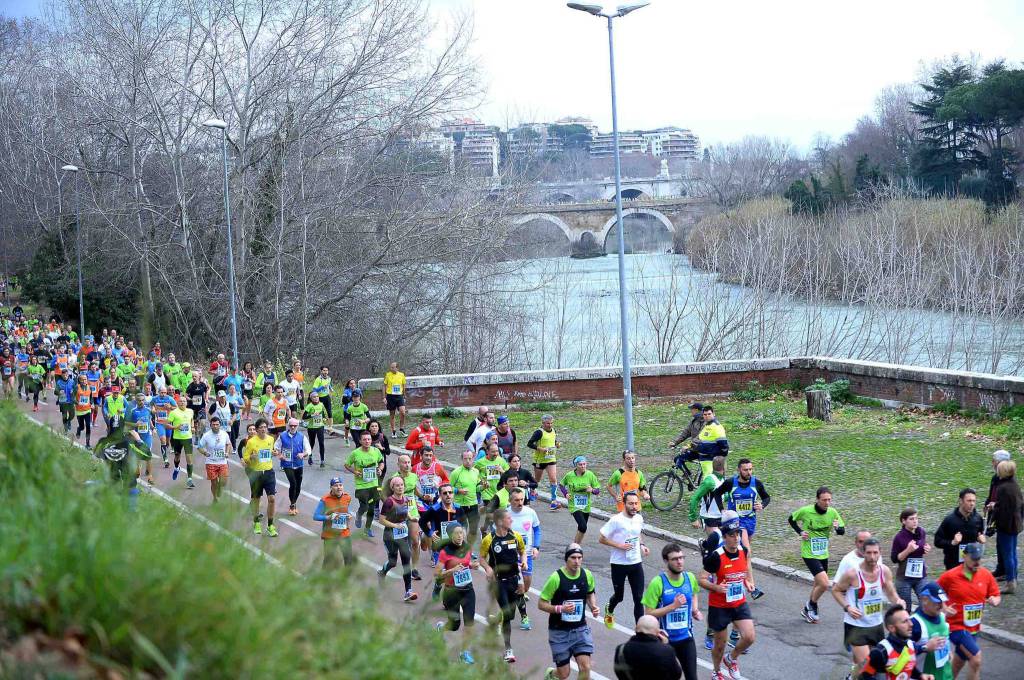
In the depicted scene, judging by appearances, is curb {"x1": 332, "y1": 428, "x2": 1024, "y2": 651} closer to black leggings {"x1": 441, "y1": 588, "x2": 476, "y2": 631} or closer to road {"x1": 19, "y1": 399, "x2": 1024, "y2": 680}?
road {"x1": 19, "y1": 399, "x2": 1024, "y2": 680}

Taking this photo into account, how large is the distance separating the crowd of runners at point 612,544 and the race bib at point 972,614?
19mm

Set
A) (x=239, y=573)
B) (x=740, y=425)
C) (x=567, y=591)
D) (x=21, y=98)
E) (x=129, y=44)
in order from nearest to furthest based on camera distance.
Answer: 1. (x=239, y=573)
2. (x=567, y=591)
3. (x=740, y=425)
4. (x=129, y=44)
5. (x=21, y=98)

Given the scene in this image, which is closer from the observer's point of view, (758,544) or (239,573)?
(239,573)

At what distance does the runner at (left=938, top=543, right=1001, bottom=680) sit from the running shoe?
Result: 193 cm

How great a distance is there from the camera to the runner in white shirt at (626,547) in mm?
11570

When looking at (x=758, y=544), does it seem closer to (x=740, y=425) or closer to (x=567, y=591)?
(x=567, y=591)

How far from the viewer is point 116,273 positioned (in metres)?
42.5

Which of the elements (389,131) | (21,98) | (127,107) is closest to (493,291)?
(389,131)

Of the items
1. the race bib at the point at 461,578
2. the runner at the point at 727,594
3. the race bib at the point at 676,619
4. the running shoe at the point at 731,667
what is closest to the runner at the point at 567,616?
the race bib at the point at 676,619

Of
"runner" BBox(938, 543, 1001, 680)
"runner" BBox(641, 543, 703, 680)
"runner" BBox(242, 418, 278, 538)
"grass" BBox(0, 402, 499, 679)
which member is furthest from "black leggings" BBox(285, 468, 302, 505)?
"grass" BBox(0, 402, 499, 679)

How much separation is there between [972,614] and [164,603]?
7706 mm

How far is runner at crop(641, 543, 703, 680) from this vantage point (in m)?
9.55

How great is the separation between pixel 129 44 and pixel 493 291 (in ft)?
48.2

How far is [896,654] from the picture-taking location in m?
8.27
